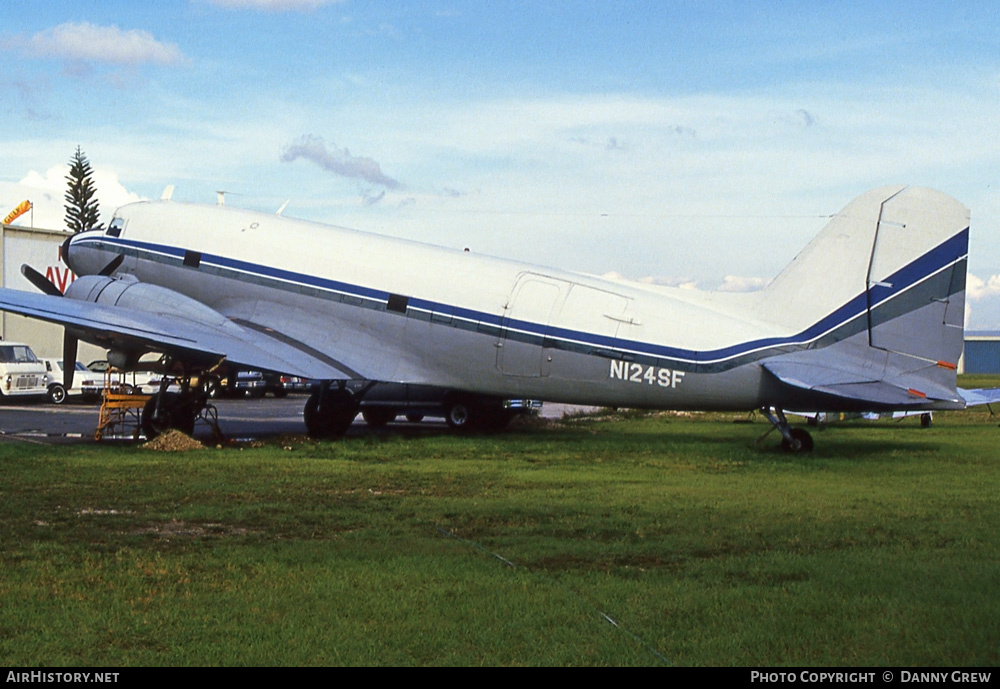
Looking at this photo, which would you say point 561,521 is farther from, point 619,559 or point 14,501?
point 14,501

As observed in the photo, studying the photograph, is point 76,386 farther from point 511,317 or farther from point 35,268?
point 511,317

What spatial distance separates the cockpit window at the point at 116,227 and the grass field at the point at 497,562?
786 centimetres

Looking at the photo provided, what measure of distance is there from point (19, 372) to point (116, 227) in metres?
18.7

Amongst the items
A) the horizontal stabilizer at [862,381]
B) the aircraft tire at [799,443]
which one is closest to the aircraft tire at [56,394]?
the aircraft tire at [799,443]

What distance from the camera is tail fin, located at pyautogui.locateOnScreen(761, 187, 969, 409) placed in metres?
17.7

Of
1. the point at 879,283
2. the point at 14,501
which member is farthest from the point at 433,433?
the point at 14,501

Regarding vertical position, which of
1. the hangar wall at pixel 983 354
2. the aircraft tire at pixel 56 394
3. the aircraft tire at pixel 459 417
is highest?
the hangar wall at pixel 983 354

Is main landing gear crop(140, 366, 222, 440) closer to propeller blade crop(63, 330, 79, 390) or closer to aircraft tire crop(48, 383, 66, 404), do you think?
propeller blade crop(63, 330, 79, 390)

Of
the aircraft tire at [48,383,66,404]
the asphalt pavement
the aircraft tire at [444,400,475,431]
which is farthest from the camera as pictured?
the aircraft tire at [48,383,66,404]

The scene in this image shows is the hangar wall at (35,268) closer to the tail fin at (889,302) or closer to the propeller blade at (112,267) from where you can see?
the propeller blade at (112,267)

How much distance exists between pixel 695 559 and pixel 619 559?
727mm

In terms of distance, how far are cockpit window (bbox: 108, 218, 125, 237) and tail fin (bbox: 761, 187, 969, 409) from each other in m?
15.3

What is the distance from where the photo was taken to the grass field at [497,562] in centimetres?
709

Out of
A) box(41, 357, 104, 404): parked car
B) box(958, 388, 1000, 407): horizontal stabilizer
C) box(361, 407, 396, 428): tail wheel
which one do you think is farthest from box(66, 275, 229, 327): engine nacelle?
box(41, 357, 104, 404): parked car
